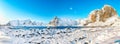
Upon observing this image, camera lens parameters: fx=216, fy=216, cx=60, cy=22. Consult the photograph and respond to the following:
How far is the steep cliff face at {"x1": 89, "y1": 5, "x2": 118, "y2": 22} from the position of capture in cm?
283

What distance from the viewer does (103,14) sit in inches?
117

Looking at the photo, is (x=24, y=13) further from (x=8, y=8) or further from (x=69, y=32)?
(x=69, y=32)

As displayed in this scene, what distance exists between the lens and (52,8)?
2818mm

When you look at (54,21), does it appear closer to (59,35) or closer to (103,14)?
(59,35)

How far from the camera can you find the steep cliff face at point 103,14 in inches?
112

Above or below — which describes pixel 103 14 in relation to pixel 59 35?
above

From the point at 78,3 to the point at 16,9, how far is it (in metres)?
0.85

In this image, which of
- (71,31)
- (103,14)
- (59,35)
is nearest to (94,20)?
(103,14)

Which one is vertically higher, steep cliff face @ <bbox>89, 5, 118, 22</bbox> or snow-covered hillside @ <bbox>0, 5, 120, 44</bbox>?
steep cliff face @ <bbox>89, 5, 118, 22</bbox>

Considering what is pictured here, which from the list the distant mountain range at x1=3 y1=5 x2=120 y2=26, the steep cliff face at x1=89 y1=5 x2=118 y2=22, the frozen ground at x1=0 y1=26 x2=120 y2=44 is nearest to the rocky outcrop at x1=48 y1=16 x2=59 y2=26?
the distant mountain range at x1=3 y1=5 x2=120 y2=26

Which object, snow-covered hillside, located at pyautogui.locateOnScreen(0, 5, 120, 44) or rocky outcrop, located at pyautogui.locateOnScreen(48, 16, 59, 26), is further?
rocky outcrop, located at pyautogui.locateOnScreen(48, 16, 59, 26)

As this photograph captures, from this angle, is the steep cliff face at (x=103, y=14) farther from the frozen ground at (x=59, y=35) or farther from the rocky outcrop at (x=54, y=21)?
the rocky outcrop at (x=54, y=21)

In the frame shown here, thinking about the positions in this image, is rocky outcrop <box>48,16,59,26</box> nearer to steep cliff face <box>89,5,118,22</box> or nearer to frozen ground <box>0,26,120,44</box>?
frozen ground <box>0,26,120,44</box>

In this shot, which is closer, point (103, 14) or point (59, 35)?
point (59, 35)
